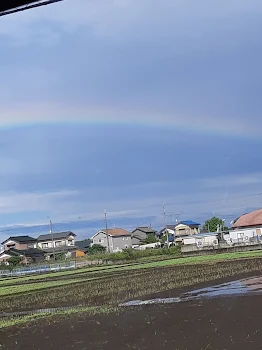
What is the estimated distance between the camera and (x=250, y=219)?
197ft

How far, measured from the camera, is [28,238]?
74125 millimetres

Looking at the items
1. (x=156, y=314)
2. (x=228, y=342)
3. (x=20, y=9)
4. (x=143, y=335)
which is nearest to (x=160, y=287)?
(x=156, y=314)

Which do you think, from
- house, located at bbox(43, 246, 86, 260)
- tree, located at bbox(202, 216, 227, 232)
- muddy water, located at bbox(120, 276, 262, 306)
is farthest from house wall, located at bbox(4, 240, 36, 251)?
muddy water, located at bbox(120, 276, 262, 306)

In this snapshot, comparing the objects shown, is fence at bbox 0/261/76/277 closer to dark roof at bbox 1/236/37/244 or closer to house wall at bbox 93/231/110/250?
dark roof at bbox 1/236/37/244

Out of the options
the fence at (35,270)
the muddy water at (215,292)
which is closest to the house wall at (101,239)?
the fence at (35,270)

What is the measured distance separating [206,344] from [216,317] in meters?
2.61

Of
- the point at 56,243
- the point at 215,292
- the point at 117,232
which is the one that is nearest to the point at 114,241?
the point at 117,232

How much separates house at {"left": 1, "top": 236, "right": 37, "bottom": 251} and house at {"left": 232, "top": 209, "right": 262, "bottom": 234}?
34290 millimetres

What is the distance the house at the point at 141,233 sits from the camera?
3229 inches

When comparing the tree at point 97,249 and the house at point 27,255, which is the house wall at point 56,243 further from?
the house at point 27,255

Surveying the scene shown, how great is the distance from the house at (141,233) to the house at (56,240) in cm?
1197

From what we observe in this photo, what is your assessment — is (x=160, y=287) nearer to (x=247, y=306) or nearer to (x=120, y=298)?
(x=120, y=298)

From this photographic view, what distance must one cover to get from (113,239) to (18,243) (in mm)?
16026

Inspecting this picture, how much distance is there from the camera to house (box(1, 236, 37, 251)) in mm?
72250
